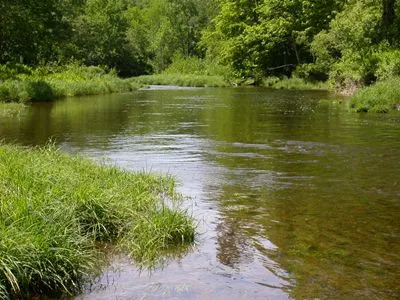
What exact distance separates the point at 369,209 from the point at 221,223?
251 cm

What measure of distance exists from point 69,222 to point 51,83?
100ft

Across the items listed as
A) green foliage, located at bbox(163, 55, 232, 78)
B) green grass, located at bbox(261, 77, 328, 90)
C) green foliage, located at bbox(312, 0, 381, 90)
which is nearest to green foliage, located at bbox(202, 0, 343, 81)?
green grass, located at bbox(261, 77, 328, 90)

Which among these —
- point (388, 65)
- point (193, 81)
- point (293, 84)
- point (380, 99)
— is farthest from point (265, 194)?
point (193, 81)

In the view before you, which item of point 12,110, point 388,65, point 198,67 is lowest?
point 12,110

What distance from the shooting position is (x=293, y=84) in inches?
1772

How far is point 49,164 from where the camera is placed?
9.30 metres

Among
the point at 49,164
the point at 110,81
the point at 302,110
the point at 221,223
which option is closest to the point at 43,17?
the point at 110,81

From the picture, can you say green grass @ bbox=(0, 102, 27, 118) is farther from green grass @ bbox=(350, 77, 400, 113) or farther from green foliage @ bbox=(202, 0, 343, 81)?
green foliage @ bbox=(202, 0, 343, 81)

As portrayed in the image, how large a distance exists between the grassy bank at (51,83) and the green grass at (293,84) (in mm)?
11829

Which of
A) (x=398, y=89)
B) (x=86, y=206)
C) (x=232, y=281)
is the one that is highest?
(x=398, y=89)

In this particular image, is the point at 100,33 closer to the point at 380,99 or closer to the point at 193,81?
the point at 193,81

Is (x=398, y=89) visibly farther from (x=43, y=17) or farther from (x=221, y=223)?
(x=43, y=17)

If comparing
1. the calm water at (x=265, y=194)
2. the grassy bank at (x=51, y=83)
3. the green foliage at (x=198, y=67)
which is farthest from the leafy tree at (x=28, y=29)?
the green foliage at (x=198, y=67)

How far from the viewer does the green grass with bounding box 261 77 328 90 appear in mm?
42916
